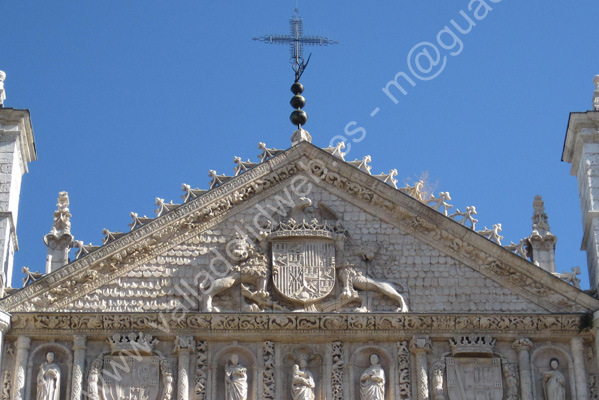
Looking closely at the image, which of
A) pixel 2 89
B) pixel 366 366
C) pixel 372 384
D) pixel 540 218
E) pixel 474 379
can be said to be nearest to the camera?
pixel 372 384

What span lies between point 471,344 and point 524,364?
0.72 metres

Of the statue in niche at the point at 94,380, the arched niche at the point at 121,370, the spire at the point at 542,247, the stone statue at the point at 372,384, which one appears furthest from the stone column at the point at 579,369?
the statue in niche at the point at 94,380

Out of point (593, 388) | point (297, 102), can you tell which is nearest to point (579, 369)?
point (593, 388)

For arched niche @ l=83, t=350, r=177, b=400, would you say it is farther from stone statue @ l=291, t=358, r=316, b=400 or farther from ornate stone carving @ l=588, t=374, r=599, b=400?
ornate stone carving @ l=588, t=374, r=599, b=400

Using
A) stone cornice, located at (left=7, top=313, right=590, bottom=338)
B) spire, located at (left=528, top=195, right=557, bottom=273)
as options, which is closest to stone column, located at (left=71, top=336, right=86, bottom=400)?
stone cornice, located at (left=7, top=313, right=590, bottom=338)

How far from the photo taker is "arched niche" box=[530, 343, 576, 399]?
23.0 m

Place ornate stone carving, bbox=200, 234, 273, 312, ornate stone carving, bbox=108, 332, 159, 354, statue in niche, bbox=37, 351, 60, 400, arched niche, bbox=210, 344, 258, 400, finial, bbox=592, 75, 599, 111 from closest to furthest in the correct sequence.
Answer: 1. statue in niche, bbox=37, 351, 60, 400
2. arched niche, bbox=210, 344, 258, 400
3. ornate stone carving, bbox=108, 332, 159, 354
4. ornate stone carving, bbox=200, 234, 273, 312
5. finial, bbox=592, 75, 599, 111

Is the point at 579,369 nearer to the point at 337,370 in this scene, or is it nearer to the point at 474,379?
the point at 474,379

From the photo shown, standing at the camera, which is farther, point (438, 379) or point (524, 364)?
point (524, 364)

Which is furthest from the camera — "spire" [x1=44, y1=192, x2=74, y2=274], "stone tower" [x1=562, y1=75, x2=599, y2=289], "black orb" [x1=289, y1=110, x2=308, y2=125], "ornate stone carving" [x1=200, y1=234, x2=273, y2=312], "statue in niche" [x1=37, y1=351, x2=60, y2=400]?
"black orb" [x1=289, y1=110, x2=308, y2=125]

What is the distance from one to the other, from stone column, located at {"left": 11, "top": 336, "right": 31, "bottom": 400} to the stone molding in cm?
16

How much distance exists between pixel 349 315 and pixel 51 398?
156 inches

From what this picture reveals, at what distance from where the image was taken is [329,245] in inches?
943

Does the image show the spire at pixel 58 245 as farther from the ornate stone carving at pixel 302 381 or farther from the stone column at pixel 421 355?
the stone column at pixel 421 355
